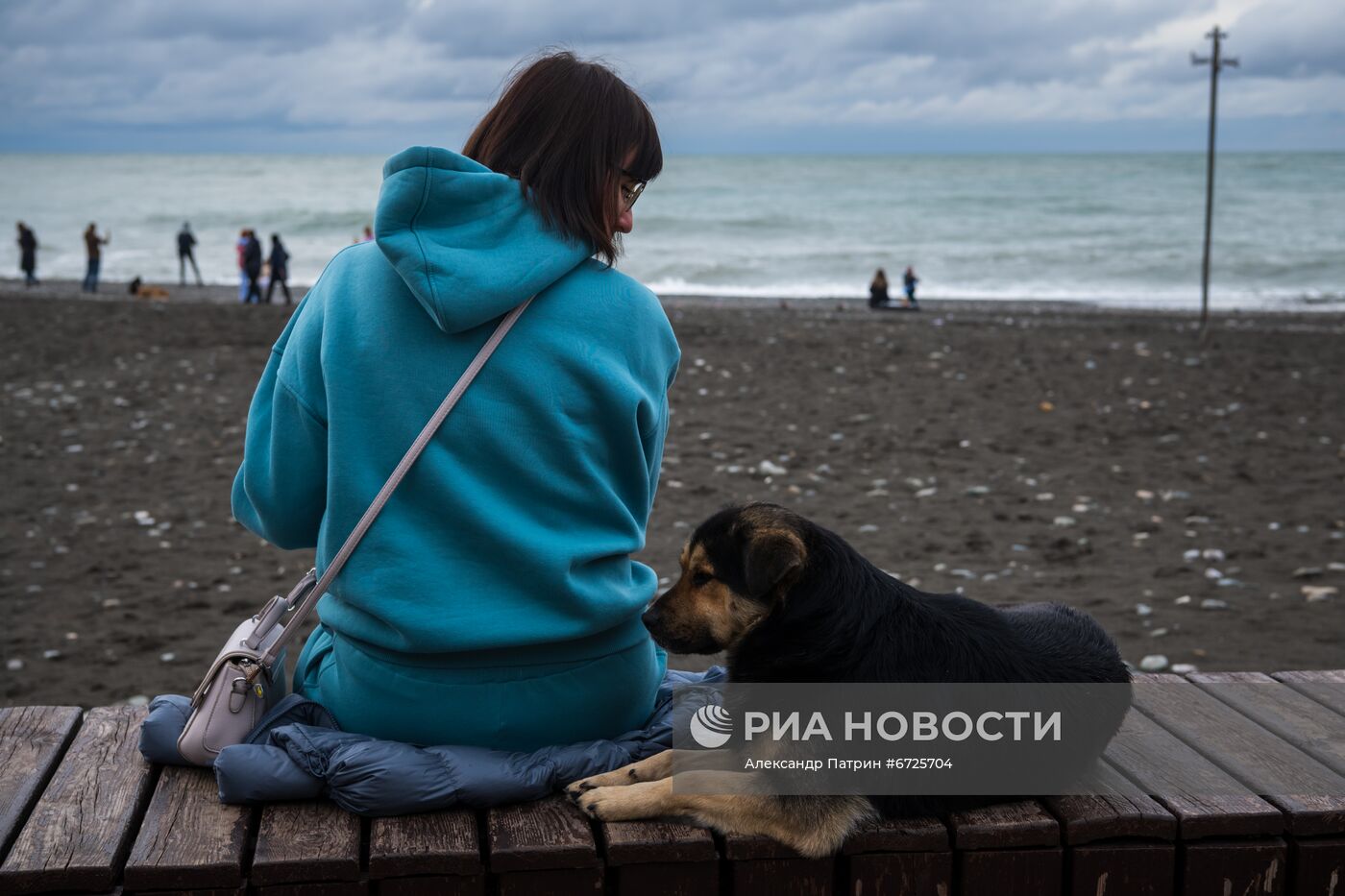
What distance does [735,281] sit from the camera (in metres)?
34.5

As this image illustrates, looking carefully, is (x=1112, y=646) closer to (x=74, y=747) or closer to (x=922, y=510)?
(x=74, y=747)

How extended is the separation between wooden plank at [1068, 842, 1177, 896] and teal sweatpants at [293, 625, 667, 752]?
1.07 meters

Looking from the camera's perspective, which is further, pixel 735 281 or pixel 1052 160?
pixel 1052 160

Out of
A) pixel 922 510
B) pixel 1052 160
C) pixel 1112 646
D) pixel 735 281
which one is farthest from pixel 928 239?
pixel 1052 160

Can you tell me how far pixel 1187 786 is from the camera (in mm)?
2738

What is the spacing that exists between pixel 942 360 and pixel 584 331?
12.0 metres

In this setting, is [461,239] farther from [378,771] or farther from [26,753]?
[26,753]

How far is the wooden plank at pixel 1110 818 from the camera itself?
2.54 meters

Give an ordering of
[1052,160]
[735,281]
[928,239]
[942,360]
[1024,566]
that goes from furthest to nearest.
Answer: [1052,160] < [928,239] < [735,281] < [942,360] < [1024,566]

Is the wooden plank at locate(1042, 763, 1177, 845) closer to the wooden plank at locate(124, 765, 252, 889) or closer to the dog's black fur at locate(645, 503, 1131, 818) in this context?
the dog's black fur at locate(645, 503, 1131, 818)

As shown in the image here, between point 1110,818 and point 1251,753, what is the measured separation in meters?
0.67

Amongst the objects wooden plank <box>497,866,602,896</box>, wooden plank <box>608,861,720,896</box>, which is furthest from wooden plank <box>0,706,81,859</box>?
wooden plank <box>608,861,720,896</box>

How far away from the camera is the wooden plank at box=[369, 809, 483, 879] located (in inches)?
91.6

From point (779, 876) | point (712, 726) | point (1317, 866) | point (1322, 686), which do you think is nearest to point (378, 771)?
point (712, 726)
